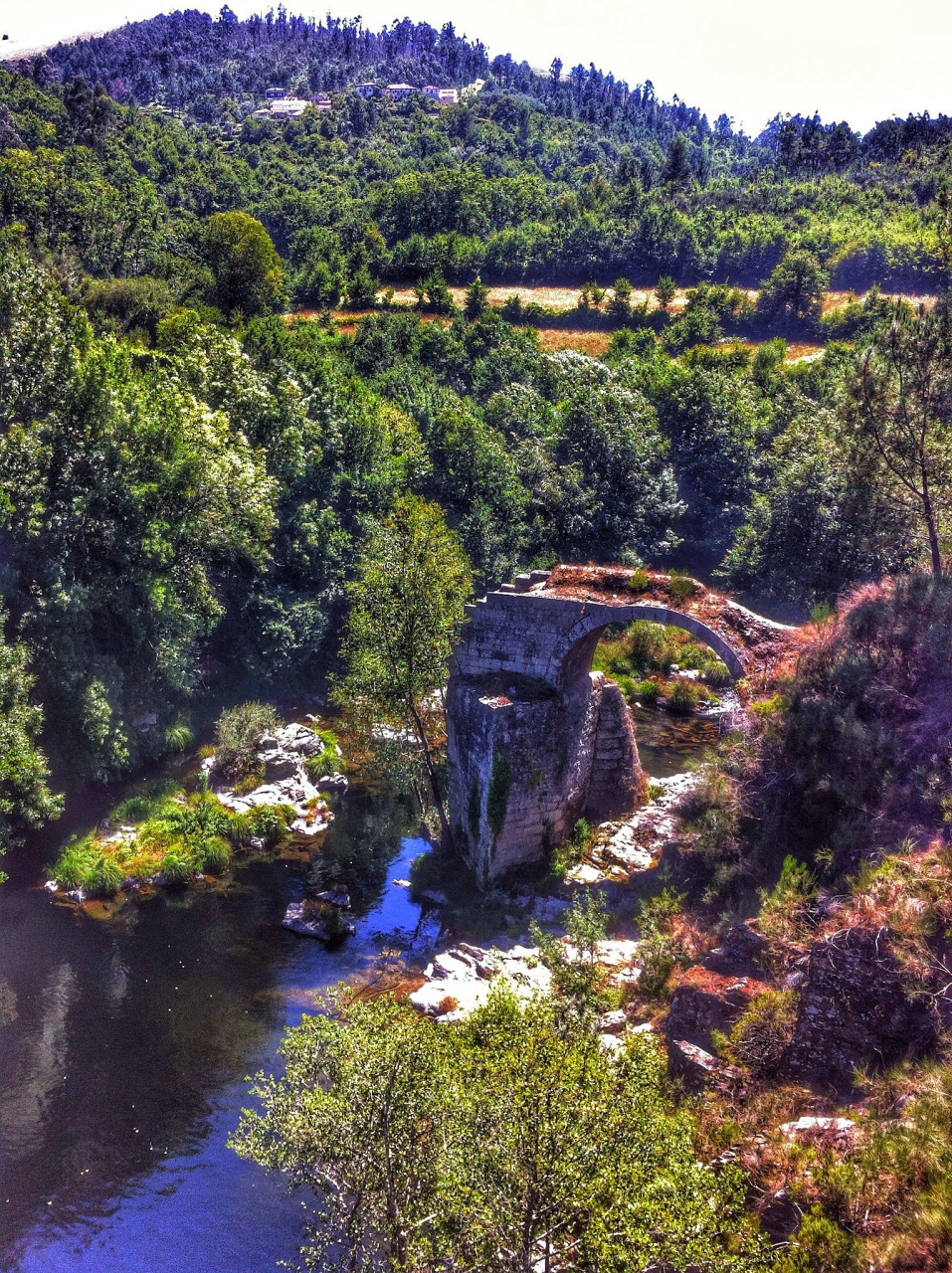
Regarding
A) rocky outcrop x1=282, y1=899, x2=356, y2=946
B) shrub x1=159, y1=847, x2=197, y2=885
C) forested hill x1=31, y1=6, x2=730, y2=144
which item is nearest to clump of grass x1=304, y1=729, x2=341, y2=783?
shrub x1=159, y1=847, x2=197, y2=885

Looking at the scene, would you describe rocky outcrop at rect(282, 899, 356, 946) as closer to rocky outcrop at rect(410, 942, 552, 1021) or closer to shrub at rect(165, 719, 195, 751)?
rocky outcrop at rect(410, 942, 552, 1021)

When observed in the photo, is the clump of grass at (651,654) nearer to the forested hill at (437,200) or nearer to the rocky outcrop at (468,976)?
the rocky outcrop at (468,976)

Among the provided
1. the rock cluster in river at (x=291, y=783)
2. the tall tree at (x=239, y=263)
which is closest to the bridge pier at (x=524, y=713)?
the rock cluster in river at (x=291, y=783)

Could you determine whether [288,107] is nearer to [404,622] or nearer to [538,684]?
[404,622]

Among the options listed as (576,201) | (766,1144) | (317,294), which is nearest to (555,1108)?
(766,1144)

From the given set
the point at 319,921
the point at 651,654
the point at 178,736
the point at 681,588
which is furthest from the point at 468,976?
the point at 651,654
